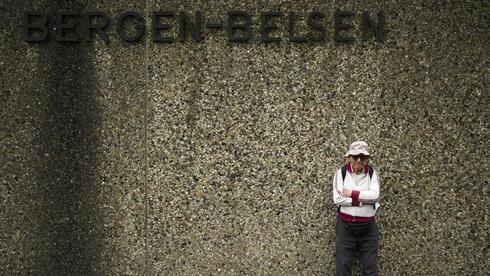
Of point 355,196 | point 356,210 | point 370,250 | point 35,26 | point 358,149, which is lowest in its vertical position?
point 370,250

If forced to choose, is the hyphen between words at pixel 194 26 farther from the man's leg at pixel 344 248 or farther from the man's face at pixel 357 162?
the man's leg at pixel 344 248

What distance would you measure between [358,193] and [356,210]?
191 mm

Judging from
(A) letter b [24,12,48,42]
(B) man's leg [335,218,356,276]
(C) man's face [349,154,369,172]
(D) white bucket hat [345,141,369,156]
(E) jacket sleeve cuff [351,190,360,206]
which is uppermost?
(A) letter b [24,12,48,42]

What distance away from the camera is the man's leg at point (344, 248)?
4598mm

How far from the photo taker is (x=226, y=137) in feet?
16.0

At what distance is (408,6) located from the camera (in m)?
4.88

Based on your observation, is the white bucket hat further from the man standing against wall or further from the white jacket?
the white jacket

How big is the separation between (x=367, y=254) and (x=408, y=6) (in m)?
2.47

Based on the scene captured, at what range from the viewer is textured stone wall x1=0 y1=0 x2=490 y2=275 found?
484 centimetres

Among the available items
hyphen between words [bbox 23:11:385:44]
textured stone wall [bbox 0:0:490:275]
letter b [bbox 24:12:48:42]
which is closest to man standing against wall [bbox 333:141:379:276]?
textured stone wall [bbox 0:0:490:275]

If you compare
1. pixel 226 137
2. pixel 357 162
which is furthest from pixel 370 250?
pixel 226 137

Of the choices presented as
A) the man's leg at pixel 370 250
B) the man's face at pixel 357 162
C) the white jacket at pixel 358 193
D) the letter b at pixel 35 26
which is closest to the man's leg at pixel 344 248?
the man's leg at pixel 370 250

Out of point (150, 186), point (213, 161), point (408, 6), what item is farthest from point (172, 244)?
point (408, 6)

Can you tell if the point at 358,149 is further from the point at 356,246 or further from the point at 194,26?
the point at 194,26
